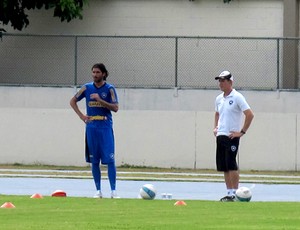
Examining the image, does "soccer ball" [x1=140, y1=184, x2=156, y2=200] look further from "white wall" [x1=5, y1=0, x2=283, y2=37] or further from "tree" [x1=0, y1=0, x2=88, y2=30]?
"white wall" [x1=5, y1=0, x2=283, y2=37]

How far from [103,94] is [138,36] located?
41.1 ft

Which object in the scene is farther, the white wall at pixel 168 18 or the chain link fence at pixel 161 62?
the white wall at pixel 168 18

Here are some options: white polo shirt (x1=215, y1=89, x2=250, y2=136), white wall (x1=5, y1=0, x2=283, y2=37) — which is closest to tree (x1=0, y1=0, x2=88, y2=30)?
white wall (x1=5, y1=0, x2=283, y2=37)

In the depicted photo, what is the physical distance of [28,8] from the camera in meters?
31.4

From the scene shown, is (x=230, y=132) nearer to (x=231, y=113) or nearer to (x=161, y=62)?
(x=231, y=113)

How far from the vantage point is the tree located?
30.5m

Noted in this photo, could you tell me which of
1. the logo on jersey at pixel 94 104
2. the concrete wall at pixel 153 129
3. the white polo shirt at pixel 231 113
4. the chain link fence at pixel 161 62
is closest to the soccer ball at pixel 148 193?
the white polo shirt at pixel 231 113

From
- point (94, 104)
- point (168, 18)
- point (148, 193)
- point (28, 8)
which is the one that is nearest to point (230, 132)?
point (148, 193)

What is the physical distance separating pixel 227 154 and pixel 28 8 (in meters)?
15.4

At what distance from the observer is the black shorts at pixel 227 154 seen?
1709cm

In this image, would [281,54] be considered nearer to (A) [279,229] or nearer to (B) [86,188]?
(B) [86,188]

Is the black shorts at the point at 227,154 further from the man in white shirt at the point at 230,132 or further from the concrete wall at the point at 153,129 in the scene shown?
the concrete wall at the point at 153,129

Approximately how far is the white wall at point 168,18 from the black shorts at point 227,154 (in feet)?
48.3

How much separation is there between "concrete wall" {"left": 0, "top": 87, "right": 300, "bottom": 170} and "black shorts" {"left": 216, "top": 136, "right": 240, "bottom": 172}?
39.2 ft
